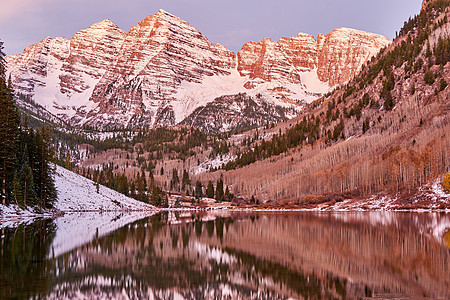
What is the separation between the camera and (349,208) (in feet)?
384

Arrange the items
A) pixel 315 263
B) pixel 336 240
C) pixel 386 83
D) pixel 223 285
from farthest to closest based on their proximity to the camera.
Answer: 1. pixel 386 83
2. pixel 336 240
3. pixel 315 263
4. pixel 223 285

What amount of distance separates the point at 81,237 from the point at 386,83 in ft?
612

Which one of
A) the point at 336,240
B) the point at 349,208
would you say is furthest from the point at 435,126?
the point at 336,240

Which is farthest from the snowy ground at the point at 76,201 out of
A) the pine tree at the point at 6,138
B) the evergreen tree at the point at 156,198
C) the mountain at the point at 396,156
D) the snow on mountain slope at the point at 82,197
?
the mountain at the point at 396,156

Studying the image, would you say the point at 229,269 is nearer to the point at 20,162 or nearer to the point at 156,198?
the point at 20,162

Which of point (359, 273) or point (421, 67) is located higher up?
point (421, 67)

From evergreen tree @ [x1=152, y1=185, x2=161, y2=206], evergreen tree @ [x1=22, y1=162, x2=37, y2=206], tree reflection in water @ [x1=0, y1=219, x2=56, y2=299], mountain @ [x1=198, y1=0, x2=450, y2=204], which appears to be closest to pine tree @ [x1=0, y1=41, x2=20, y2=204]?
evergreen tree @ [x1=22, y1=162, x2=37, y2=206]

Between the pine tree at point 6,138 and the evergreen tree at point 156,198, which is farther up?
the pine tree at point 6,138

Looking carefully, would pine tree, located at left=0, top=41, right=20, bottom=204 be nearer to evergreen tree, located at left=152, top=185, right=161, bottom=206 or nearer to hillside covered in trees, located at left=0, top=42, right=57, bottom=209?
hillside covered in trees, located at left=0, top=42, right=57, bottom=209

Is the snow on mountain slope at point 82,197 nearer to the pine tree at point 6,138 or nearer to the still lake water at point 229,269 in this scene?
the pine tree at point 6,138

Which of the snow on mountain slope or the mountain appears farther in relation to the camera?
the mountain

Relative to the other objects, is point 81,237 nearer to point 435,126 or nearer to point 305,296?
point 305,296

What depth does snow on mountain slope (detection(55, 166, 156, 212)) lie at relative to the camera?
100694mm

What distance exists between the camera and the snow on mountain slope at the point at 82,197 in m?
101
